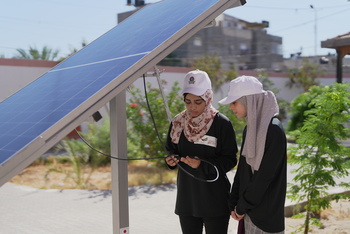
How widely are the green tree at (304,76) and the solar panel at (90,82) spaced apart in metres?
31.1

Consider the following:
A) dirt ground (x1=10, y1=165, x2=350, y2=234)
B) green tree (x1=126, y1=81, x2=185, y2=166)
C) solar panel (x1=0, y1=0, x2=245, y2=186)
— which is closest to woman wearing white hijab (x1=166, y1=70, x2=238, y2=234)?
solar panel (x1=0, y1=0, x2=245, y2=186)

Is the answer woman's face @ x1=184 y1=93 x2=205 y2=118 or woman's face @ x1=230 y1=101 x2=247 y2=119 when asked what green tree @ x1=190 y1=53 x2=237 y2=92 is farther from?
woman's face @ x1=230 y1=101 x2=247 y2=119

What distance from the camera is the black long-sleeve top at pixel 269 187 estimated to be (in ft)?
8.11

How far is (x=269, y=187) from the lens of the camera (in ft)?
8.37

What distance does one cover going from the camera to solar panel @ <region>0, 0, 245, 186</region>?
176 cm

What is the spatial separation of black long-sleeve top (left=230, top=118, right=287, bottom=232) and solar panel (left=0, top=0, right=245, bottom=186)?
2.53ft

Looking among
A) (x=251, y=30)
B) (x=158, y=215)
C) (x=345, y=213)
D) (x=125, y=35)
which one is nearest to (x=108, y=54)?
(x=125, y=35)

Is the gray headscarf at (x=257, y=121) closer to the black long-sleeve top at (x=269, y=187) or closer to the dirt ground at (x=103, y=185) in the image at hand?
the black long-sleeve top at (x=269, y=187)

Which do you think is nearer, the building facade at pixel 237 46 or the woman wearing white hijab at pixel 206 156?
the woman wearing white hijab at pixel 206 156

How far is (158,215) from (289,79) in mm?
28407

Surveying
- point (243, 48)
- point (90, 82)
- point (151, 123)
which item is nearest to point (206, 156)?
point (90, 82)

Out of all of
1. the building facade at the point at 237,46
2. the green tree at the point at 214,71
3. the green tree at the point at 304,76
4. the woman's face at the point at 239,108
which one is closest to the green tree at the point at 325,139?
the woman's face at the point at 239,108

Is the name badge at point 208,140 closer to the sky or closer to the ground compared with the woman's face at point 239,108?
closer to the ground

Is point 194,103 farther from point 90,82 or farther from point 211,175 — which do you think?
point 90,82
